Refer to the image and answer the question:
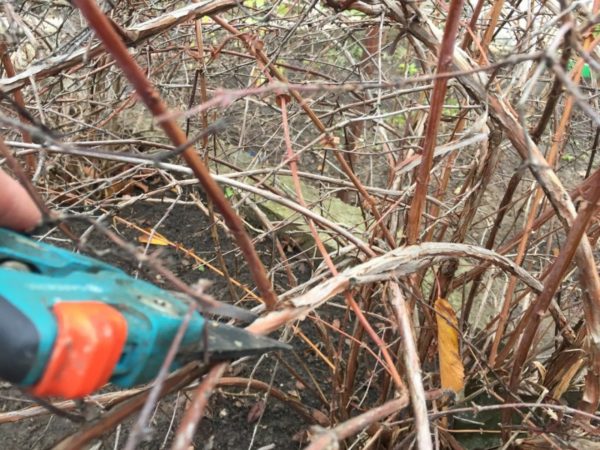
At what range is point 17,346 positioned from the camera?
2.00 ft

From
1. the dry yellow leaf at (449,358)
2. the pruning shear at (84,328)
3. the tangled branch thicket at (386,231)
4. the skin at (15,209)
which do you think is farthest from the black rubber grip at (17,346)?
the dry yellow leaf at (449,358)

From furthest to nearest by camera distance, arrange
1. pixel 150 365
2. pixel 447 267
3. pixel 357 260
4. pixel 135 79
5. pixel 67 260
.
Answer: pixel 447 267
pixel 357 260
pixel 67 260
pixel 150 365
pixel 135 79

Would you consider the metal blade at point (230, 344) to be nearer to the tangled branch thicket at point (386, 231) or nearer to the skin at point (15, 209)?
the tangled branch thicket at point (386, 231)

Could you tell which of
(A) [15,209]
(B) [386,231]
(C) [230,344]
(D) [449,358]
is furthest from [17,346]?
(D) [449,358]

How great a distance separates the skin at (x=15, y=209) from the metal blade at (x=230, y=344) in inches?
13.7

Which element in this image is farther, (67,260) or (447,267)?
(447,267)

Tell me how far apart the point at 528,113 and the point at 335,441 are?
157 centimetres

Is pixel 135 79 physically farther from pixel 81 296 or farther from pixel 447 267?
pixel 447 267

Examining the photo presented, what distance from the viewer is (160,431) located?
2.09 metres

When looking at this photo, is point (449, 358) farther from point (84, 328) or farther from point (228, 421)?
point (228, 421)

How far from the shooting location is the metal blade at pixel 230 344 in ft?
2.41

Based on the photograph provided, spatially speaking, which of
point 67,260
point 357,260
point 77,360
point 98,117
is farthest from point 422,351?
point 98,117

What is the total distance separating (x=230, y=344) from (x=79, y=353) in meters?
0.20

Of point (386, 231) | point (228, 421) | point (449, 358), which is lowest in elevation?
point (228, 421)
